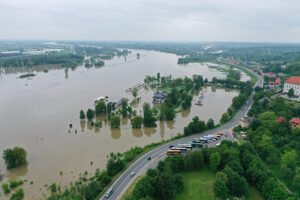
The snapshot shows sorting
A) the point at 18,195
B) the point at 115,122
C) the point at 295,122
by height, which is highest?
the point at 295,122

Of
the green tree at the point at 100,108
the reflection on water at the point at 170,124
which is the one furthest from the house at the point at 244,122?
the green tree at the point at 100,108

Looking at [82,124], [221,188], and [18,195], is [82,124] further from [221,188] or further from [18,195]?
[221,188]

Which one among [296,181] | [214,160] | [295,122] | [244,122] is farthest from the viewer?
[244,122]

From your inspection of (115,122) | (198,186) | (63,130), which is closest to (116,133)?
(115,122)

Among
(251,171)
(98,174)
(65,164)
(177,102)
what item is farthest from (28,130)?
(251,171)

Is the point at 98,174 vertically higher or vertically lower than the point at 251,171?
lower

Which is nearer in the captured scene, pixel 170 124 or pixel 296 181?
pixel 296 181

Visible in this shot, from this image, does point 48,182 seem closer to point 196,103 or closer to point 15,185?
point 15,185
